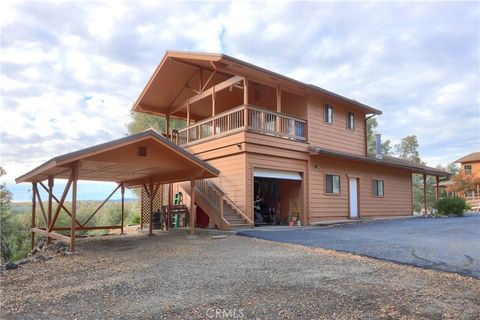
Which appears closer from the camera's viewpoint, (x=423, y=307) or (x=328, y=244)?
(x=423, y=307)

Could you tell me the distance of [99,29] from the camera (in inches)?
412

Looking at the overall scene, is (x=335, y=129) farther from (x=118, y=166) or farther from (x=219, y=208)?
(x=118, y=166)

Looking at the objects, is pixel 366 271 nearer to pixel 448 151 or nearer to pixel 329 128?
pixel 329 128

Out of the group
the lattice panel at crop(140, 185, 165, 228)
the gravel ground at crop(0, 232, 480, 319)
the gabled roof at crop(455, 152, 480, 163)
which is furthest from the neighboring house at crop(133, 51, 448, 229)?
the gabled roof at crop(455, 152, 480, 163)

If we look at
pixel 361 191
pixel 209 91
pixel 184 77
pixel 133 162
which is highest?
pixel 184 77

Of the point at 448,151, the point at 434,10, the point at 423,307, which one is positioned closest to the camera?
the point at 423,307

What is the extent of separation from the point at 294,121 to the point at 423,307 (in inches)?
441

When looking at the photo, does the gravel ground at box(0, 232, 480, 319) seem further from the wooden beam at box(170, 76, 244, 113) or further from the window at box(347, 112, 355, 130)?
the window at box(347, 112, 355, 130)

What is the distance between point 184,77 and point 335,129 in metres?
7.39

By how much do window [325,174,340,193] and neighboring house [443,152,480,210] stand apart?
2110cm

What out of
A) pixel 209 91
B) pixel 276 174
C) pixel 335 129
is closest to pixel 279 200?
pixel 276 174

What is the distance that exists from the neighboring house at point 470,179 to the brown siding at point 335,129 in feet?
62.6

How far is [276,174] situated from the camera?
13.7 metres

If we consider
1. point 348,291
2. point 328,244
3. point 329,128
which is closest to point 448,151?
point 329,128
